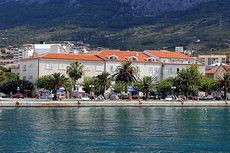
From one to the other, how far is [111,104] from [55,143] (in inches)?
1591

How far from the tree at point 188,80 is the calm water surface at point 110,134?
4136cm

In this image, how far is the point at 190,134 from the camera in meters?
42.8

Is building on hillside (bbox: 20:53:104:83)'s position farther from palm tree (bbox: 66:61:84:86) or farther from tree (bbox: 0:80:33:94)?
palm tree (bbox: 66:61:84:86)

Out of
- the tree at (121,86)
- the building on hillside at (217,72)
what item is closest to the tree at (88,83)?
the tree at (121,86)

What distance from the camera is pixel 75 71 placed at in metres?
95.8

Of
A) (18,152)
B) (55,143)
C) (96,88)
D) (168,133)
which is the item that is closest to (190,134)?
(168,133)

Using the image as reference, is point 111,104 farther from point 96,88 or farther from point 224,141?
point 224,141

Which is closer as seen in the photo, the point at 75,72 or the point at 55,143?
the point at 55,143

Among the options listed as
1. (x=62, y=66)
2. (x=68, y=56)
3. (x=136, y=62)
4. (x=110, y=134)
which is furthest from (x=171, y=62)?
(x=110, y=134)

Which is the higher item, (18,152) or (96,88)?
(96,88)

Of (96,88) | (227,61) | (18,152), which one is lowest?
(18,152)

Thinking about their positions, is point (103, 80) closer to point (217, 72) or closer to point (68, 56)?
point (68, 56)

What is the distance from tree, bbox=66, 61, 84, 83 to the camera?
9562 centimetres

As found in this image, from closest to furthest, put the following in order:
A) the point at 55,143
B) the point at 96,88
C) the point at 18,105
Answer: the point at 55,143 < the point at 18,105 < the point at 96,88
